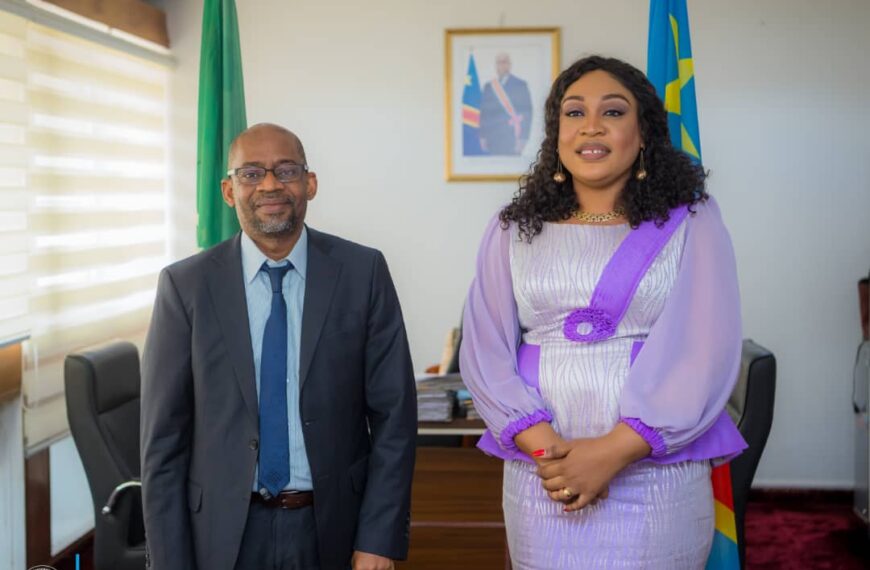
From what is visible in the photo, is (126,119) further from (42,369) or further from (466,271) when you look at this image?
(466,271)

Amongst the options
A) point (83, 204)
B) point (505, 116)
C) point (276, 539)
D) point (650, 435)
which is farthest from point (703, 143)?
point (276, 539)

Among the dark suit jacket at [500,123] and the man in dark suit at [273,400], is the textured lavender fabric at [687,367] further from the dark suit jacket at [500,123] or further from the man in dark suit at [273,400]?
the dark suit jacket at [500,123]

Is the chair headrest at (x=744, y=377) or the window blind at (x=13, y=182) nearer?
the chair headrest at (x=744, y=377)

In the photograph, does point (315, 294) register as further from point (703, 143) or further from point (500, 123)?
point (703, 143)

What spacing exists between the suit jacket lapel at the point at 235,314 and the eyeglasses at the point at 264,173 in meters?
0.15

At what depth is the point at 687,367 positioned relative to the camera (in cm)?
185

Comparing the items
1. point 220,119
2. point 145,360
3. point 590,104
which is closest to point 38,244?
point 220,119

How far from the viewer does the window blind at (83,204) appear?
149 inches

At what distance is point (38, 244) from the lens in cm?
376


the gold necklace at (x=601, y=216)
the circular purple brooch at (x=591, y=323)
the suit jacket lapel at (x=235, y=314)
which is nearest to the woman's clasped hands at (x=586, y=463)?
the circular purple brooch at (x=591, y=323)

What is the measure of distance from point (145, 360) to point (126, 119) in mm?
2995

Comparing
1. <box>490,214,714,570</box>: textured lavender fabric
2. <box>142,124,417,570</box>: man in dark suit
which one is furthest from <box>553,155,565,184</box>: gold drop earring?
<box>142,124,417,570</box>: man in dark suit

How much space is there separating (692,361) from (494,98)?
346 centimetres

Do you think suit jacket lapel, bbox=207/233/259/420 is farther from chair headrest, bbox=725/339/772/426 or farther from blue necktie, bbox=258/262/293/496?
chair headrest, bbox=725/339/772/426
